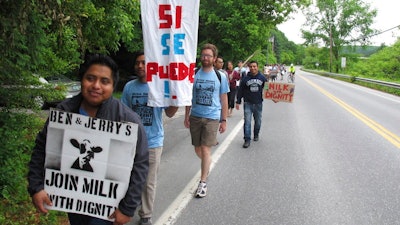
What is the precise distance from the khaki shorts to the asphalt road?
680 mm

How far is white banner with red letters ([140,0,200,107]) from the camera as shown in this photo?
349cm

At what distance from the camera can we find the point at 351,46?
76.6 metres

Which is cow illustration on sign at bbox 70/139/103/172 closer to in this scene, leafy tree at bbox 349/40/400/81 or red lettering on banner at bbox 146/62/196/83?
red lettering on banner at bbox 146/62/196/83

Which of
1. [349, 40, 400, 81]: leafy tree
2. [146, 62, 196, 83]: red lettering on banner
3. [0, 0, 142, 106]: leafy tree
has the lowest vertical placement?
[146, 62, 196, 83]: red lettering on banner

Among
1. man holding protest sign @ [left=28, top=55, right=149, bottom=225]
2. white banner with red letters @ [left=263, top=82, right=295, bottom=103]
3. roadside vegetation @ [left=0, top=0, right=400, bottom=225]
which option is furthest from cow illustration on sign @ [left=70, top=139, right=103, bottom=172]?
white banner with red letters @ [left=263, top=82, right=295, bottom=103]


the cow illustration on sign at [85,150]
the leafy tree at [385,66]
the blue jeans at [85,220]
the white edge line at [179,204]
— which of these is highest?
the leafy tree at [385,66]

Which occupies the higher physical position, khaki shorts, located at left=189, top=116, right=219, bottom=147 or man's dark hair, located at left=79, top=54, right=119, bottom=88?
man's dark hair, located at left=79, top=54, right=119, bottom=88

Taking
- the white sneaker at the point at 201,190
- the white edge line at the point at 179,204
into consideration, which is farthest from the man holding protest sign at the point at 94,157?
the white sneaker at the point at 201,190

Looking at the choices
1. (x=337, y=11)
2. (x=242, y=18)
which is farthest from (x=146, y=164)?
(x=337, y=11)

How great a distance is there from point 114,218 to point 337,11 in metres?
78.9

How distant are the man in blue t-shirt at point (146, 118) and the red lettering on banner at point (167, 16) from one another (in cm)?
56

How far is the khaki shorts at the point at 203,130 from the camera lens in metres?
5.31

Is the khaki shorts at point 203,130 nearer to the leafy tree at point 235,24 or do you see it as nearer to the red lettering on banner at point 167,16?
the red lettering on banner at point 167,16

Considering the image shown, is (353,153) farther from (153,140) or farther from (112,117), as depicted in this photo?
(112,117)
